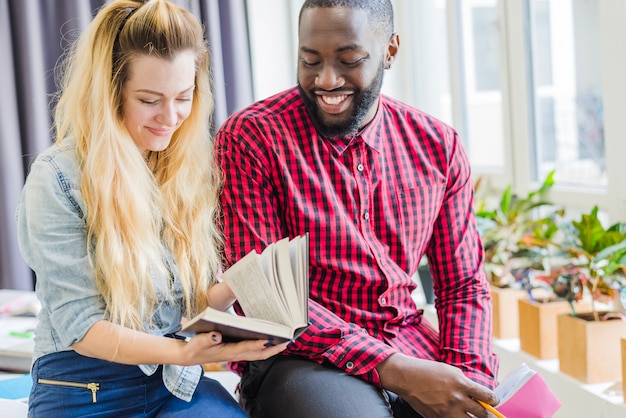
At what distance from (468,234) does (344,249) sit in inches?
12.1

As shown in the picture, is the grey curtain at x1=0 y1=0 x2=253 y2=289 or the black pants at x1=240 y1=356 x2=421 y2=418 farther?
the grey curtain at x1=0 y1=0 x2=253 y2=289

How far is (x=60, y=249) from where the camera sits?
1.23 m

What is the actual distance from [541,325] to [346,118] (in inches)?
32.5

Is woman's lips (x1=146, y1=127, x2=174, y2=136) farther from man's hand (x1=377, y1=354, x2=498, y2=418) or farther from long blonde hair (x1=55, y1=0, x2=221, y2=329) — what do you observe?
man's hand (x1=377, y1=354, x2=498, y2=418)

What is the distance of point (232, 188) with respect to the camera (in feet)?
4.94

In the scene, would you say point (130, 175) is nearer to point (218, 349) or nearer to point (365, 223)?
point (218, 349)

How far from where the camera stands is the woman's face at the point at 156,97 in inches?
51.3

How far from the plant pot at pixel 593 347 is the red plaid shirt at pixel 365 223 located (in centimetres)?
30

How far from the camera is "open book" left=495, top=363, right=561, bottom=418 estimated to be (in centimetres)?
132

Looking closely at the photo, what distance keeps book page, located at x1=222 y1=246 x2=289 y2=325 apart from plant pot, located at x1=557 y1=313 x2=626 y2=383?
903mm

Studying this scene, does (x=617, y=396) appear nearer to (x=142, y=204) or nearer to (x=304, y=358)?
(x=304, y=358)

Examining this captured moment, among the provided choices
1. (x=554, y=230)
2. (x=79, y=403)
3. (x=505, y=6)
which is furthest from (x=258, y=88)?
(x=79, y=403)

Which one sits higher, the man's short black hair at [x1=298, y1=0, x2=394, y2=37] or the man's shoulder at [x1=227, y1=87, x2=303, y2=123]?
the man's short black hair at [x1=298, y1=0, x2=394, y2=37]

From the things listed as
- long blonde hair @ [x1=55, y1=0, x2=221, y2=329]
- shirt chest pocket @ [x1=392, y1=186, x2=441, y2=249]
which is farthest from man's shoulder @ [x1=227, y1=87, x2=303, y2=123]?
shirt chest pocket @ [x1=392, y1=186, x2=441, y2=249]
